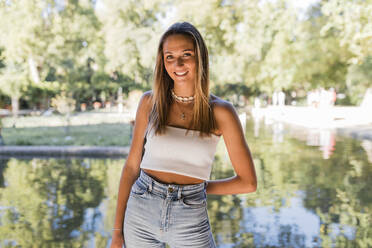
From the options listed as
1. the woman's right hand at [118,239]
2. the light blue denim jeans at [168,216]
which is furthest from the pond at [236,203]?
the light blue denim jeans at [168,216]

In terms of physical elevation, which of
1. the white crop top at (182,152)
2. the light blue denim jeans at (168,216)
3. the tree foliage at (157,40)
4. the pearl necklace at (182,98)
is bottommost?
the light blue denim jeans at (168,216)

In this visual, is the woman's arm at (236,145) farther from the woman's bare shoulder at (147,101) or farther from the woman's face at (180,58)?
the woman's bare shoulder at (147,101)

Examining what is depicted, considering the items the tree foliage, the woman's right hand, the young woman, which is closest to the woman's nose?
the young woman

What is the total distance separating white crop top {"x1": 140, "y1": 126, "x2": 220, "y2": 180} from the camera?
156 cm

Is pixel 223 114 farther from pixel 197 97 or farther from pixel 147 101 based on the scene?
pixel 147 101

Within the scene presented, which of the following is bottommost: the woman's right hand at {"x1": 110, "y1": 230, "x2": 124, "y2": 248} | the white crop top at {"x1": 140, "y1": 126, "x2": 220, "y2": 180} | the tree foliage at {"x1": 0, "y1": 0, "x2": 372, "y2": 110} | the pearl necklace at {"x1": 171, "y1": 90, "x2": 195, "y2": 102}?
the woman's right hand at {"x1": 110, "y1": 230, "x2": 124, "y2": 248}

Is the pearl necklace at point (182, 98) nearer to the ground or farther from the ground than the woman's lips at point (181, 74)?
nearer to the ground

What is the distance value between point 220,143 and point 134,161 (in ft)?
33.2

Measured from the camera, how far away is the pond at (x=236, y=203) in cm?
420

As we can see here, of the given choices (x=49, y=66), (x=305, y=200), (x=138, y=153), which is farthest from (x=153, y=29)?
(x=138, y=153)

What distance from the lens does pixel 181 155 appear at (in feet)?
5.14

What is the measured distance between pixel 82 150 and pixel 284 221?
643 cm

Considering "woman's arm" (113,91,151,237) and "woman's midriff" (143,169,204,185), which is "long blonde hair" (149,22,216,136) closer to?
"woman's arm" (113,91,151,237)

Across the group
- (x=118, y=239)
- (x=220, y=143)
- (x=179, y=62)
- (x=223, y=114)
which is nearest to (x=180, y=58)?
(x=179, y=62)
